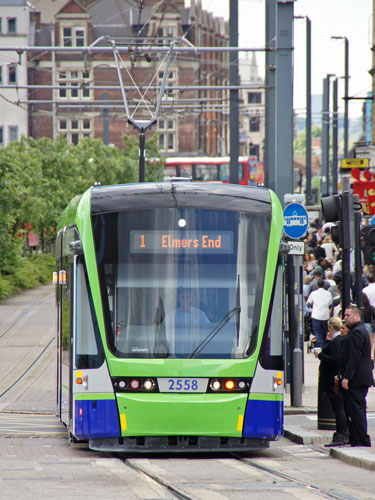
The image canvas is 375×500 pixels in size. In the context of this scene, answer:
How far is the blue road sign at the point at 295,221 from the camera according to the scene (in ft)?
54.1

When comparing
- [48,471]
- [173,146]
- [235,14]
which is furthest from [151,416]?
[173,146]

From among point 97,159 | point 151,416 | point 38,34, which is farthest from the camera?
point 38,34

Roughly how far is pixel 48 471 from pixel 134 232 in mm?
2638

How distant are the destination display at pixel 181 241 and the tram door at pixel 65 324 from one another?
0.73m

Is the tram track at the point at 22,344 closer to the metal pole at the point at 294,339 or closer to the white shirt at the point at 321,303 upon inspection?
the metal pole at the point at 294,339

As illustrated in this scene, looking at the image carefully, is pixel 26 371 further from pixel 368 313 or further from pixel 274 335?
pixel 274 335

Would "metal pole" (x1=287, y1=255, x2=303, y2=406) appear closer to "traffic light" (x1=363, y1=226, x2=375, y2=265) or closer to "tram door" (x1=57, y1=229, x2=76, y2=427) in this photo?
"traffic light" (x1=363, y1=226, x2=375, y2=265)

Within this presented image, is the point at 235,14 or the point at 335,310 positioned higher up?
the point at 235,14

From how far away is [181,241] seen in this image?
11352 mm

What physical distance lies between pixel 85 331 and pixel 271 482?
2779 millimetres

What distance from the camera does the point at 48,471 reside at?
32.9 ft

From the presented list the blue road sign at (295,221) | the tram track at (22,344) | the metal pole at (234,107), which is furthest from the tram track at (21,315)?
the blue road sign at (295,221)

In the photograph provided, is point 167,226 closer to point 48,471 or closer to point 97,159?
point 48,471

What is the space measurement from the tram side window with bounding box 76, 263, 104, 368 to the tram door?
0.22 metres
